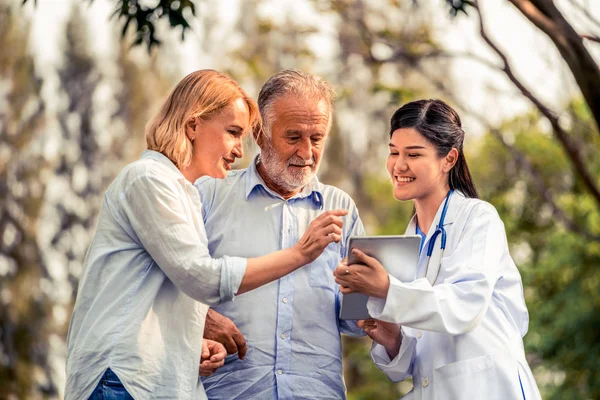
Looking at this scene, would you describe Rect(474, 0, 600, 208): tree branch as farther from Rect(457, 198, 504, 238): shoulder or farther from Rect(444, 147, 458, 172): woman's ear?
Rect(457, 198, 504, 238): shoulder

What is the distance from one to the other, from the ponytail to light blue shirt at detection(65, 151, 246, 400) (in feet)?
3.24

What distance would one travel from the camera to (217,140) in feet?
13.1

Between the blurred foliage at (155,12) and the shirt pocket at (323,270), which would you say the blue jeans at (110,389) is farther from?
the blurred foliage at (155,12)

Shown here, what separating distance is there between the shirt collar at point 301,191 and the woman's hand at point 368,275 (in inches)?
35.4

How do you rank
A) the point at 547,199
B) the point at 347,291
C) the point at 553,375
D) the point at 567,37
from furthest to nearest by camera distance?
the point at 553,375 → the point at 547,199 → the point at 567,37 → the point at 347,291

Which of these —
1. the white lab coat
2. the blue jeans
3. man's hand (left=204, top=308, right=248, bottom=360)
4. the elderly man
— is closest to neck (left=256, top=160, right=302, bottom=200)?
the elderly man

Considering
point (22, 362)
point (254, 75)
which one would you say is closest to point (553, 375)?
point (254, 75)

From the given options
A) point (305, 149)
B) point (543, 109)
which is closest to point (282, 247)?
point (305, 149)

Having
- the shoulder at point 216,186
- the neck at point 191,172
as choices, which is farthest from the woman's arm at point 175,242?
the shoulder at point 216,186

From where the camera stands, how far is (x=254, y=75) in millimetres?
20828

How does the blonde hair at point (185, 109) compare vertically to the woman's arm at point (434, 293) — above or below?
above

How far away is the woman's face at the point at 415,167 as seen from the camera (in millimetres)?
4168

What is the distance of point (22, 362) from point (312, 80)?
21.8 m

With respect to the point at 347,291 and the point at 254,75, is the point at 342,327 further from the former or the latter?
the point at 254,75
